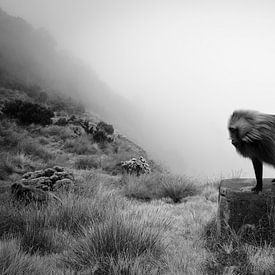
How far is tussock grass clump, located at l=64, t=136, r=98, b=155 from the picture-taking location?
464 inches

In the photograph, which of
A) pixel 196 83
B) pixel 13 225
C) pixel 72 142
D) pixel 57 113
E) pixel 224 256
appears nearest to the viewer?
pixel 224 256

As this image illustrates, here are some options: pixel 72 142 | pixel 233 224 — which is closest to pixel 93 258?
pixel 233 224

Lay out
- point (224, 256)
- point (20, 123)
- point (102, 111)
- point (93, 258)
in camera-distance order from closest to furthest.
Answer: point (93, 258) → point (224, 256) → point (20, 123) → point (102, 111)

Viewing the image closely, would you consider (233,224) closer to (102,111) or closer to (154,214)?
(154,214)

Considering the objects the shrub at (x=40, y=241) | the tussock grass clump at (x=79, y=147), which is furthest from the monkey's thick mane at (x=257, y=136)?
the tussock grass clump at (x=79, y=147)

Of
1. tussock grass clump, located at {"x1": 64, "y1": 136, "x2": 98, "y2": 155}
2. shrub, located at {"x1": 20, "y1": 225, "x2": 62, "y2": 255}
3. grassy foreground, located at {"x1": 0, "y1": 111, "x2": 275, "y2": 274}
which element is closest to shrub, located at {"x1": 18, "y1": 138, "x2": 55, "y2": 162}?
tussock grass clump, located at {"x1": 64, "y1": 136, "x2": 98, "y2": 155}

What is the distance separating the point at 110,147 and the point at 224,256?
11332mm

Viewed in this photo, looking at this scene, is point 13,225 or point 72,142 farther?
point 72,142

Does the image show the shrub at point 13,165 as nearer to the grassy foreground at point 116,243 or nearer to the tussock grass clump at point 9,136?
the tussock grass clump at point 9,136

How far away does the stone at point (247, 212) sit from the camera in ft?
10.2

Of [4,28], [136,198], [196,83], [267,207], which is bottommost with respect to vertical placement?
[136,198]

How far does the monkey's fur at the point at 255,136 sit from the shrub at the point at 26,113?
41.4 feet

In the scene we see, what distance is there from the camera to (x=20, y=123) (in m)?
13.6

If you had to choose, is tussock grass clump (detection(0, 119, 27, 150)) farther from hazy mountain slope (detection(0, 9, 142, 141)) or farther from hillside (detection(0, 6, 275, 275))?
hazy mountain slope (detection(0, 9, 142, 141))
